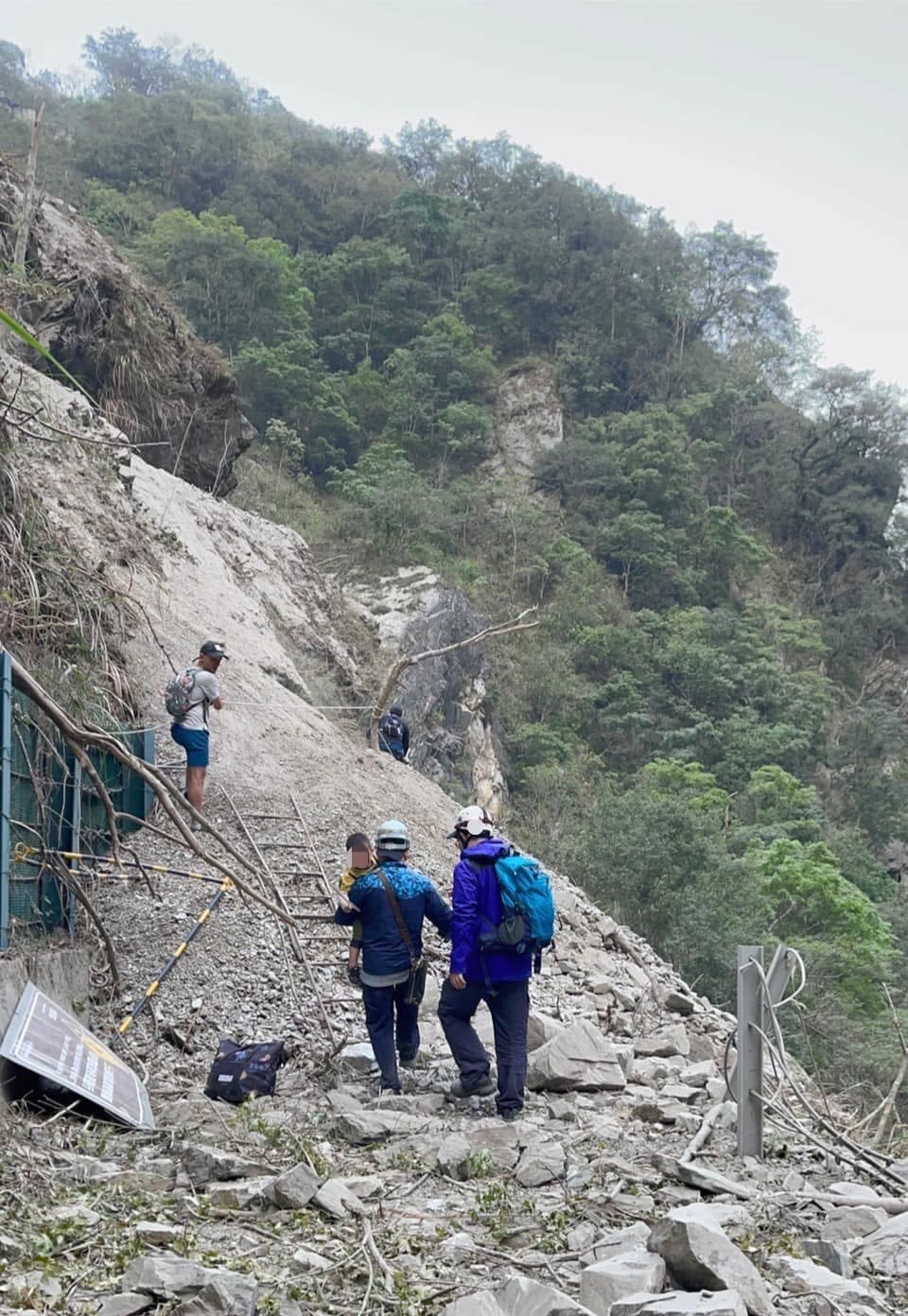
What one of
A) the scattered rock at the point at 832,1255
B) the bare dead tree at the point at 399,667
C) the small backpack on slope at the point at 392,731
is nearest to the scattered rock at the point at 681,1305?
the scattered rock at the point at 832,1255

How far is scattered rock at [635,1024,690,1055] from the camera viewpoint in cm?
778

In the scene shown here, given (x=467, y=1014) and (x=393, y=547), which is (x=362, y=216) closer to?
(x=393, y=547)

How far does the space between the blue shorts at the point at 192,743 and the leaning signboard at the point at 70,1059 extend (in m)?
3.57

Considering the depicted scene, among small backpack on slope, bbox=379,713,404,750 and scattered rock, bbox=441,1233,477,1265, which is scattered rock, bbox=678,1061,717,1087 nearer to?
scattered rock, bbox=441,1233,477,1265

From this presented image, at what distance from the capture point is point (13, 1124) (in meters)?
4.82

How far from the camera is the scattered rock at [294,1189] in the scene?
163 inches

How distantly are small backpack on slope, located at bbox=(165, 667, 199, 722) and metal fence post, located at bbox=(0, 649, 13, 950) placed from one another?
3131mm

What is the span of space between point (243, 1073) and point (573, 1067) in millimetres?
1753

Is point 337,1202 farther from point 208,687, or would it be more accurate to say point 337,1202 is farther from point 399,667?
point 399,667

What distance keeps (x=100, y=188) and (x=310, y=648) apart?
3423cm

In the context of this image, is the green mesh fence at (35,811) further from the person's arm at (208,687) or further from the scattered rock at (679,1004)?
the scattered rock at (679,1004)

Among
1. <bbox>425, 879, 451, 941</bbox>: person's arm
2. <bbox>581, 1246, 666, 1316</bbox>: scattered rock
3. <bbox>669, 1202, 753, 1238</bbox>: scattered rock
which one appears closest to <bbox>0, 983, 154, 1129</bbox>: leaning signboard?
<bbox>425, 879, 451, 941</bbox>: person's arm

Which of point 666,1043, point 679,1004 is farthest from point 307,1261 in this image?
point 679,1004

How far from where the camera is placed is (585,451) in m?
42.8
